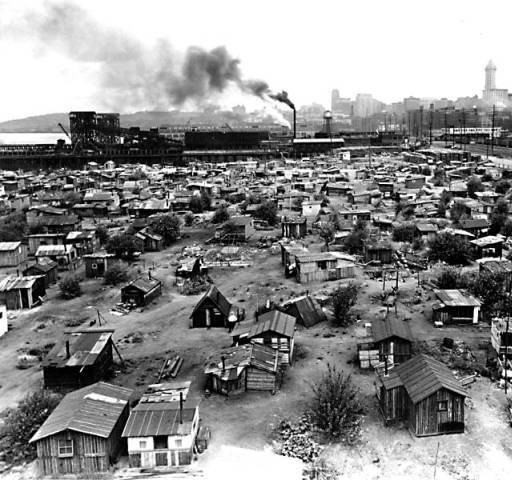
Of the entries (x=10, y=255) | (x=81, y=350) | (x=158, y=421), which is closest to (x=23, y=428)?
(x=158, y=421)

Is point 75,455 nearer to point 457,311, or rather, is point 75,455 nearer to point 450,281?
point 457,311

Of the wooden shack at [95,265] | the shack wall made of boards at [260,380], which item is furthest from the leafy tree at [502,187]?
the shack wall made of boards at [260,380]

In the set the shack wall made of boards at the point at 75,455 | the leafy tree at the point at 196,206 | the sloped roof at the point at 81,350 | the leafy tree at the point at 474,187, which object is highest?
the leafy tree at the point at 474,187

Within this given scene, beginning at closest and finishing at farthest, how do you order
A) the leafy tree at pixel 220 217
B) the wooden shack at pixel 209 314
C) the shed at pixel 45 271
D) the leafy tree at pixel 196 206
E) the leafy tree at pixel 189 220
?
1. the wooden shack at pixel 209 314
2. the shed at pixel 45 271
3. the leafy tree at pixel 220 217
4. the leafy tree at pixel 189 220
5. the leafy tree at pixel 196 206

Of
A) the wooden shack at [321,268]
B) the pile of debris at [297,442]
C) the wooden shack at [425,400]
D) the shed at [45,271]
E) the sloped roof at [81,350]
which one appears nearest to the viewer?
the pile of debris at [297,442]

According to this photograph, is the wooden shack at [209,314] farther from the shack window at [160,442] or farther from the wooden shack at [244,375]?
the shack window at [160,442]

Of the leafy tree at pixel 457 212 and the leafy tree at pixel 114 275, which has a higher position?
the leafy tree at pixel 457 212
